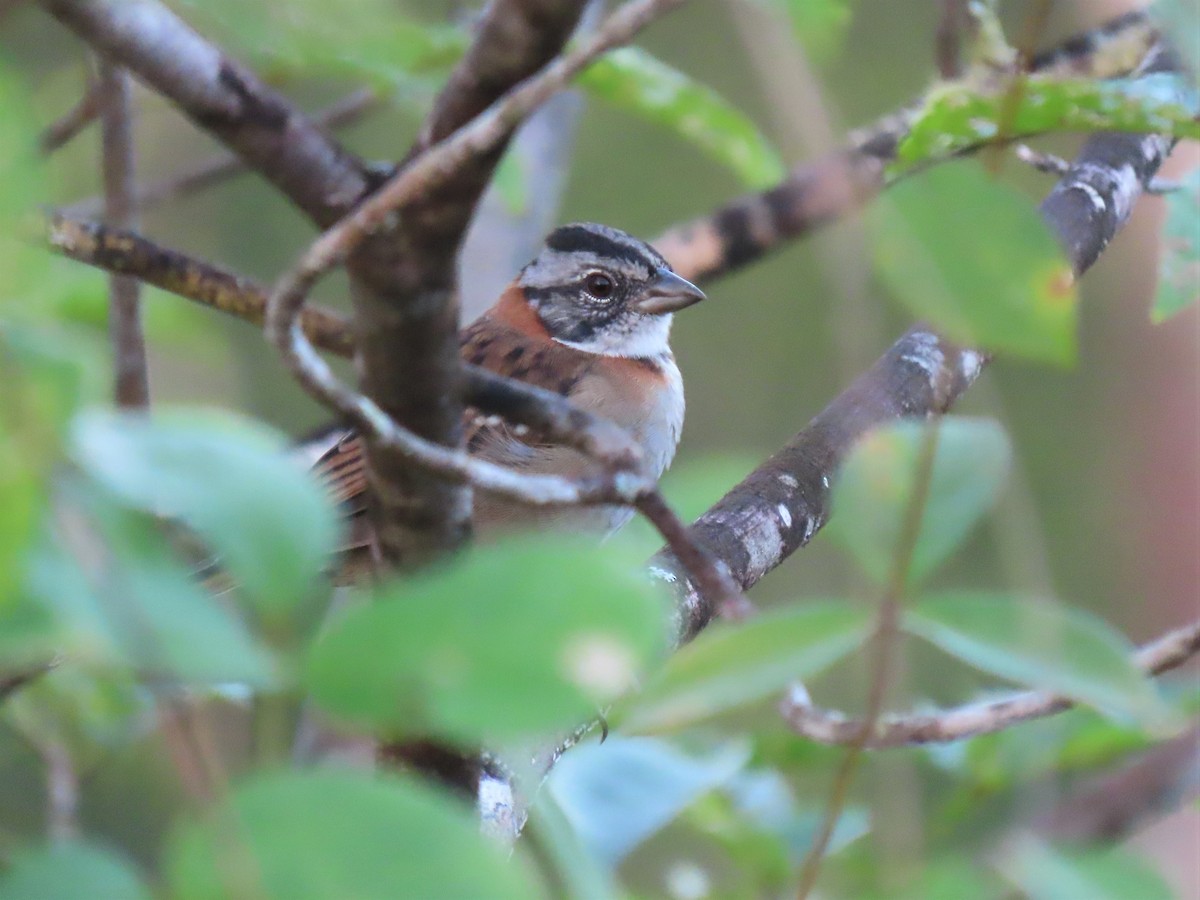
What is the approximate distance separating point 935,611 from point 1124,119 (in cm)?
99

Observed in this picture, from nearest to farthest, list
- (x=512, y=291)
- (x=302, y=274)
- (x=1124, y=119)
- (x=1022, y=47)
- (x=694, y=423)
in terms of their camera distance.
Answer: (x=1022, y=47) < (x=302, y=274) < (x=1124, y=119) < (x=512, y=291) < (x=694, y=423)

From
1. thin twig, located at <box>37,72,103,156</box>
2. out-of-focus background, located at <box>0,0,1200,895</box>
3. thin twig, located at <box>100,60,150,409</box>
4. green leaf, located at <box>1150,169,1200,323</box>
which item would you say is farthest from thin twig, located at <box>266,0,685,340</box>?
out-of-focus background, located at <box>0,0,1200,895</box>

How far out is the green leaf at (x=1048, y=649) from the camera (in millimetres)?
610

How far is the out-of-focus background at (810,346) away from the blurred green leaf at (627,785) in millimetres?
3518

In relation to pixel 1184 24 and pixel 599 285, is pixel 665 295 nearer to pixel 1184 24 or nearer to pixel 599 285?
pixel 599 285

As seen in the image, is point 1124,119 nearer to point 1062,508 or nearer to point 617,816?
point 617,816

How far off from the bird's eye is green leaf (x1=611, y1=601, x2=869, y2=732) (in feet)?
9.89

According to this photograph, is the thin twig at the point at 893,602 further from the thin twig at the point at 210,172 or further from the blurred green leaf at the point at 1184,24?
the thin twig at the point at 210,172

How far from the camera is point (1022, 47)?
77 centimetres

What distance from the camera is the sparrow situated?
3008 millimetres

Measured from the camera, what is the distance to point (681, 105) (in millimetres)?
2973

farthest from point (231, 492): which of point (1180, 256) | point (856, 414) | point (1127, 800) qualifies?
point (856, 414)

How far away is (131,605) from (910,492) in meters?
0.40

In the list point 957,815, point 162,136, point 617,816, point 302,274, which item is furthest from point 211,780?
point 162,136
